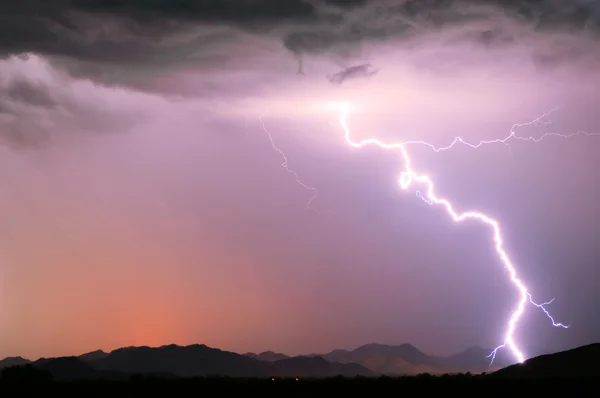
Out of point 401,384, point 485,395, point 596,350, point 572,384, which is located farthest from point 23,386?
point 596,350

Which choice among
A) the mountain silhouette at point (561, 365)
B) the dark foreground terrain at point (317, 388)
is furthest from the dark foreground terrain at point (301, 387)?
the mountain silhouette at point (561, 365)

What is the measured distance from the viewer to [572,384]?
64188 mm

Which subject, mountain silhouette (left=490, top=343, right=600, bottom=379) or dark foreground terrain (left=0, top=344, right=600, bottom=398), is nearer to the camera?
dark foreground terrain (left=0, top=344, right=600, bottom=398)

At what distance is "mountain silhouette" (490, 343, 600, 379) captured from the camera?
10274 cm

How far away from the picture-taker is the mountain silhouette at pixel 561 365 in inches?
4045

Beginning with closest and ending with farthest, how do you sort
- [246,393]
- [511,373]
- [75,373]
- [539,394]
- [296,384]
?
[539,394] → [246,393] → [296,384] → [511,373] → [75,373]

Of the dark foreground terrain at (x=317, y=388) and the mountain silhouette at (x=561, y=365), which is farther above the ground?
the mountain silhouette at (x=561, y=365)

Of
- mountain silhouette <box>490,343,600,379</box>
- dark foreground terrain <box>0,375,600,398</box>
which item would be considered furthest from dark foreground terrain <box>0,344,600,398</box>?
mountain silhouette <box>490,343,600,379</box>

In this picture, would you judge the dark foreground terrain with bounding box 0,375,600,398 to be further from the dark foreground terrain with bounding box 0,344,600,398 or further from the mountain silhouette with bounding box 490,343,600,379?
the mountain silhouette with bounding box 490,343,600,379

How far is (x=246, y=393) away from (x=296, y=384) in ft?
23.5

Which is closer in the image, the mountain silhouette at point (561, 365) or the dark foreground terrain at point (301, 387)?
the dark foreground terrain at point (301, 387)

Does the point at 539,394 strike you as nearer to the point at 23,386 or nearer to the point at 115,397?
the point at 115,397

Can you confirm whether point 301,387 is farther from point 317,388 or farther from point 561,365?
point 561,365

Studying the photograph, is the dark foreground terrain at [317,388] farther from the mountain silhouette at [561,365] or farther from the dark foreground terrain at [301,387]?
the mountain silhouette at [561,365]
